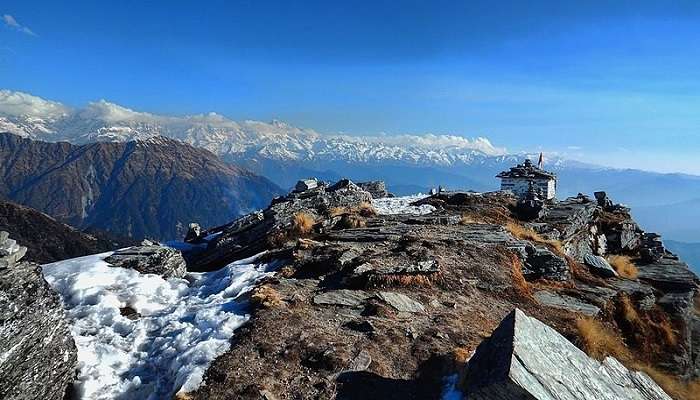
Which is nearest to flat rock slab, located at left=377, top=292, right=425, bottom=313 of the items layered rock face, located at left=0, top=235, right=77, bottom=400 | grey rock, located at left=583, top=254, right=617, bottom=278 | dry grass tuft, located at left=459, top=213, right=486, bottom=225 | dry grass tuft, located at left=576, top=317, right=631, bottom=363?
dry grass tuft, located at left=576, top=317, right=631, bottom=363

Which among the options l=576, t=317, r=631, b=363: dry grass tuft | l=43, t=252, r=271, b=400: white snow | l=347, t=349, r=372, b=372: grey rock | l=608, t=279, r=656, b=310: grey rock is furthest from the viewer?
l=608, t=279, r=656, b=310: grey rock

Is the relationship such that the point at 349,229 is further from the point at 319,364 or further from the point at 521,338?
the point at 521,338

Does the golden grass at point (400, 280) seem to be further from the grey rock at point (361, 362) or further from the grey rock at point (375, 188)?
the grey rock at point (375, 188)

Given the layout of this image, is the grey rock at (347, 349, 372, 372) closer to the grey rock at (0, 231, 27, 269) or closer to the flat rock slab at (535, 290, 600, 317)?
the grey rock at (0, 231, 27, 269)

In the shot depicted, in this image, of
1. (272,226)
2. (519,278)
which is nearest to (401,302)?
(519,278)

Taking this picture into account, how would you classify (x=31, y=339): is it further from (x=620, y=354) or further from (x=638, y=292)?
(x=638, y=292)

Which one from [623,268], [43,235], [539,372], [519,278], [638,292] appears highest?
[539,372]
